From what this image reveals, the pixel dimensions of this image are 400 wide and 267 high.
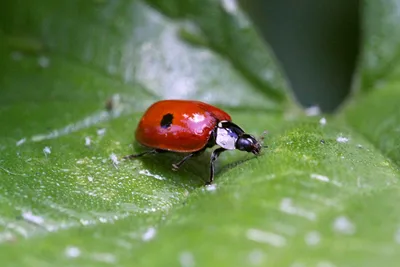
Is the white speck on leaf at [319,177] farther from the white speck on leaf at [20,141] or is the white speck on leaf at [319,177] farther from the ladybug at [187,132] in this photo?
the white speck on leaf at [20,141]

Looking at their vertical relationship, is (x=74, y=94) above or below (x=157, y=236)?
above

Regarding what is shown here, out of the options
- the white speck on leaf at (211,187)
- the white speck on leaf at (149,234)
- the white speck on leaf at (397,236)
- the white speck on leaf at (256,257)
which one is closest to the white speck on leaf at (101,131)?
the white speck on leaf at (211,187)

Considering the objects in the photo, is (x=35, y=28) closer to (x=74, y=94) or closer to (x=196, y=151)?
(x=74, y=94)

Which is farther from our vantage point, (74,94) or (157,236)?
(74,94)

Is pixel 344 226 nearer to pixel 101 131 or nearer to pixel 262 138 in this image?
pixel 262 138

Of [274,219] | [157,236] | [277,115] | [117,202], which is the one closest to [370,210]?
[274,219]

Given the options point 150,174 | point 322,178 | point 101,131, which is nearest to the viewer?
point 322,178

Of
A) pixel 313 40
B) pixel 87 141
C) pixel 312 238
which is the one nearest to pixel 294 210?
pixel 312 238
